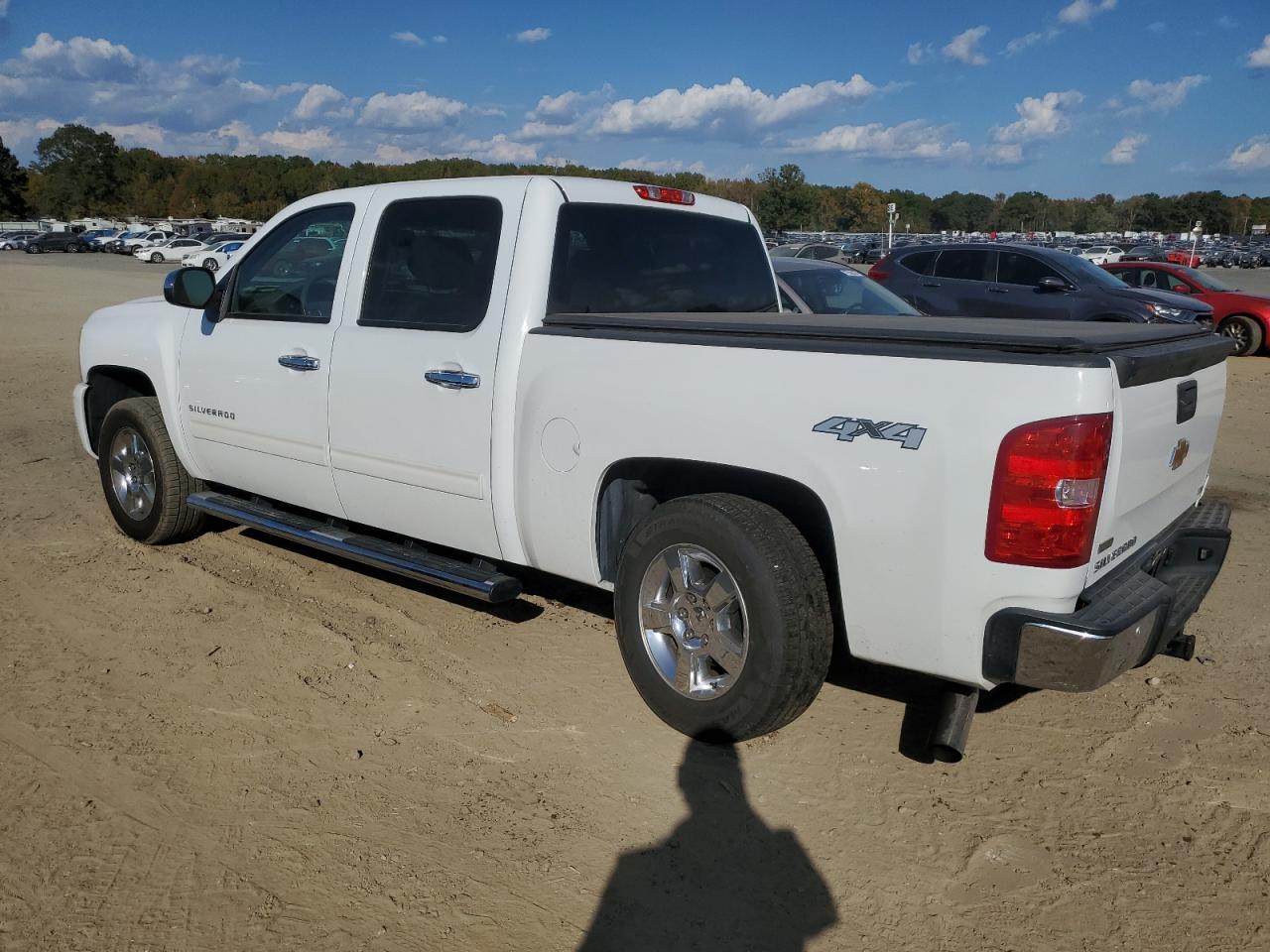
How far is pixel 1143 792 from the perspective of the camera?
3543 millimetres

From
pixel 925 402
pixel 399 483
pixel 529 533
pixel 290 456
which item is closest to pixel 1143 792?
pixel 925 402

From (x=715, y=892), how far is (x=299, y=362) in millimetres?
3079

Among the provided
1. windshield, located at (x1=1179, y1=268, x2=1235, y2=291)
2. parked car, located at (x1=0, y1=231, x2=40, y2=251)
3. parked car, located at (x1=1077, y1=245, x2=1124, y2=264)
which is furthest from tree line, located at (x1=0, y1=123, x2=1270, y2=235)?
windshield, located at (x1=1179, y1=268, x2=1235, y2=291)

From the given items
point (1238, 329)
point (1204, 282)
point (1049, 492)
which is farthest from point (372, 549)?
point (1204, 282)

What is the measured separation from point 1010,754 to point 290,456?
11.2 feet

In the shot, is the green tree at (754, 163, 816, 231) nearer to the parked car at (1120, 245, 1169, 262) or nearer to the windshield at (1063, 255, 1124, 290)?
the parked car at (1120, 245, 1169, 262)

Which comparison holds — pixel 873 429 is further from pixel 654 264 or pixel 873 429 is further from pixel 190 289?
pixel 190 289

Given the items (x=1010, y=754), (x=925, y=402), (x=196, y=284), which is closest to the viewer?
(x=925, y=402)

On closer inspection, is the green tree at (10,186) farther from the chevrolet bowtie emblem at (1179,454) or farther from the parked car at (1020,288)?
the chevrolet bowtie emblem at (1179,454)

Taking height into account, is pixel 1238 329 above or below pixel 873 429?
below

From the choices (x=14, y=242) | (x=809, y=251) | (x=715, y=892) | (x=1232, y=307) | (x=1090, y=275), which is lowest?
(x=14, y=242)

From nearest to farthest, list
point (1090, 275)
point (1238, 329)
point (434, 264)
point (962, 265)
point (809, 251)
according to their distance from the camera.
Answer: point (434, 264) < point (1090, 275) < point (962, 265) < point (1238, 329) < point (809, 251)

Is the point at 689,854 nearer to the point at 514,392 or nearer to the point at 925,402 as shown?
the point at 925,402

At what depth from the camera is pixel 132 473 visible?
6.18 metres
